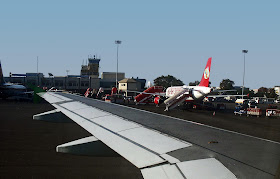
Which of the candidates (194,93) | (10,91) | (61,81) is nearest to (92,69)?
(61,81)

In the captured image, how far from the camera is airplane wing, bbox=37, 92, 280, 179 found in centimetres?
304

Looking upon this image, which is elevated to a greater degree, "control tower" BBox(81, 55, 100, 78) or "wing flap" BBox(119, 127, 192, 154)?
"control tower" BBox(81, 55, 100, 78)

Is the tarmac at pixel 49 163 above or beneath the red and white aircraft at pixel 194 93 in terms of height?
beneath

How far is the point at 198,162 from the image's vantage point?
10.7ft

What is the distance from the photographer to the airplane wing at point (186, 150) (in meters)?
3.04

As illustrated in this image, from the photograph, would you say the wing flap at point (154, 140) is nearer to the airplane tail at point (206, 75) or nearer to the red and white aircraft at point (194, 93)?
the red and white aircraft at point (194, 93)

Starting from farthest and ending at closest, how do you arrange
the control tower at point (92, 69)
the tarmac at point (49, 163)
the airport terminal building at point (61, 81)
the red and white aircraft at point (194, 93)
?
the control tower at point (92, 69), the airport terminal building at point (61, 81), the red and white aircraft at point (194, 93), the tarmac at point (49, 163)

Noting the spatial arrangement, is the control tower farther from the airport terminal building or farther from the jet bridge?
the jet bridge

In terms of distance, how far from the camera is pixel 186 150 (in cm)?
376

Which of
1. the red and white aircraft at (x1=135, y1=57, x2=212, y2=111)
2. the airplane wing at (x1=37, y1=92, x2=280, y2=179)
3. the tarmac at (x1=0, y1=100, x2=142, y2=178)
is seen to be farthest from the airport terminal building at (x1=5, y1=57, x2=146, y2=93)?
the airplane wing at (x1=37, y1=92, x2=280, y2=179)

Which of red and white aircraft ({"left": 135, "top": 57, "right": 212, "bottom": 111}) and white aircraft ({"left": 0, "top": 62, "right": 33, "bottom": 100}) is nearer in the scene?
red and white aircraft ({"left": 135, "top": 57, "right": 212, "bottom": 111})

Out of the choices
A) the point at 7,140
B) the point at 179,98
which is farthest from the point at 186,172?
the point at 179,98

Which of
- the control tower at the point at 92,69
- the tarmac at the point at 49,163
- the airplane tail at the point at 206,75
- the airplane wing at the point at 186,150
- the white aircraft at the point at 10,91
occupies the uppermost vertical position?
the control tower at the point at 92,69

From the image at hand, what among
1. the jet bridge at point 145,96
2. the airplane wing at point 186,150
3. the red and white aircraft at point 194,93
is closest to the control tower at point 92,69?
the jet bridge at point 145,96
